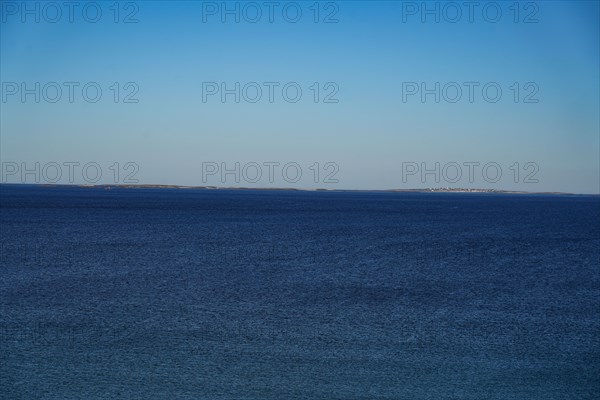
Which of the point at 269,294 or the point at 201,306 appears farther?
the point at 269,294

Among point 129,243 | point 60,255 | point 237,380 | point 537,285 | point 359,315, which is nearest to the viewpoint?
point 237,380

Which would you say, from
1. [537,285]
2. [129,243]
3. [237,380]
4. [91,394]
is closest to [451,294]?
[537,285]

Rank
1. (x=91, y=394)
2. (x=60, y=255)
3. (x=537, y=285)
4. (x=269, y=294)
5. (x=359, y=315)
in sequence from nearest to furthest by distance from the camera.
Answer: (x=91, y=394) < (x=359, y=315) < (x=269, y=294) < (x=537, y=285) < (x=60, y=255)

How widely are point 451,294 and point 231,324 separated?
5.23 m

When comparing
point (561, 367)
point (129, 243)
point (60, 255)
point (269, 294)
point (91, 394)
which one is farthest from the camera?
point (129, 243)

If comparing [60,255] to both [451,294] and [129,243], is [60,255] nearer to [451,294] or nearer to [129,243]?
[129,243]

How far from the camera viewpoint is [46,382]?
6.27m

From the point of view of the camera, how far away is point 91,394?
19.6 ft

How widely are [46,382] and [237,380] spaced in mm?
1833

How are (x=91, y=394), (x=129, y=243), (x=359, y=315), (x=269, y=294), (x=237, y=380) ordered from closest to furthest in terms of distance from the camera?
(x=91, y=394)
(x=237, y=380)
(x=359, y=315)
(x=269, y=294)
(x=129, y=243)

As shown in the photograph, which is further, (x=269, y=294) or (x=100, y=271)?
(x=100, y=271)

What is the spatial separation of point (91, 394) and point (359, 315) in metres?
5.19

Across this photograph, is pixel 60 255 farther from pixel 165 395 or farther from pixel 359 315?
pixel 165 395

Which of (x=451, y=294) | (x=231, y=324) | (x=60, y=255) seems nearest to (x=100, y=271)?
(x=60, y=255)
